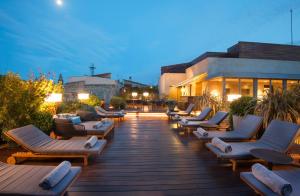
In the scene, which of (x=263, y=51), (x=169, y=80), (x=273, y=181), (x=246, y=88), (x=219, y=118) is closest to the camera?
(x=273, y=181)

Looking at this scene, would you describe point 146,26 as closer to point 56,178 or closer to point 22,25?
point 22,25

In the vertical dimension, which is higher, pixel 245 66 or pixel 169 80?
pixel 245 66

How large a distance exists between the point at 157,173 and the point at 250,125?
260 cm

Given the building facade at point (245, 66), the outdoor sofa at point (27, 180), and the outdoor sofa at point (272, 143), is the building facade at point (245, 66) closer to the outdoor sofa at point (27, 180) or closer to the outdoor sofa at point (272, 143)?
the outdoor sofa at point (272, 143)

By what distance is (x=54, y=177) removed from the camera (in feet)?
7.52

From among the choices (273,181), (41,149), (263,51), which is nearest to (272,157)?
(273,181)

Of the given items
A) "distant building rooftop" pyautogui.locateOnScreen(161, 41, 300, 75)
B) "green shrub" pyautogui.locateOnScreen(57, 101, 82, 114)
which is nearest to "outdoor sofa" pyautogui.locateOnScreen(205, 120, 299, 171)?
"green shrub" pyautogui.locateOnScreen(57, 101, 82, 114)

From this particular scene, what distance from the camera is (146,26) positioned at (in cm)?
7306

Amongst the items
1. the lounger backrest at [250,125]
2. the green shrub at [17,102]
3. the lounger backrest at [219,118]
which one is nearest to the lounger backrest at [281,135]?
the lounger backrest at [250,125]

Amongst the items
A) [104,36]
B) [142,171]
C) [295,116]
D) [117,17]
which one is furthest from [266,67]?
[104,36]

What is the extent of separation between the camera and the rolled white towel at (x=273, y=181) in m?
2.05

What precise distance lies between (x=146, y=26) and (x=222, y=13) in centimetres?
2455

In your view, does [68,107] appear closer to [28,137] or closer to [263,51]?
[28,137]

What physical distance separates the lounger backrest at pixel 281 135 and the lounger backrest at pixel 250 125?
1.61 ft
